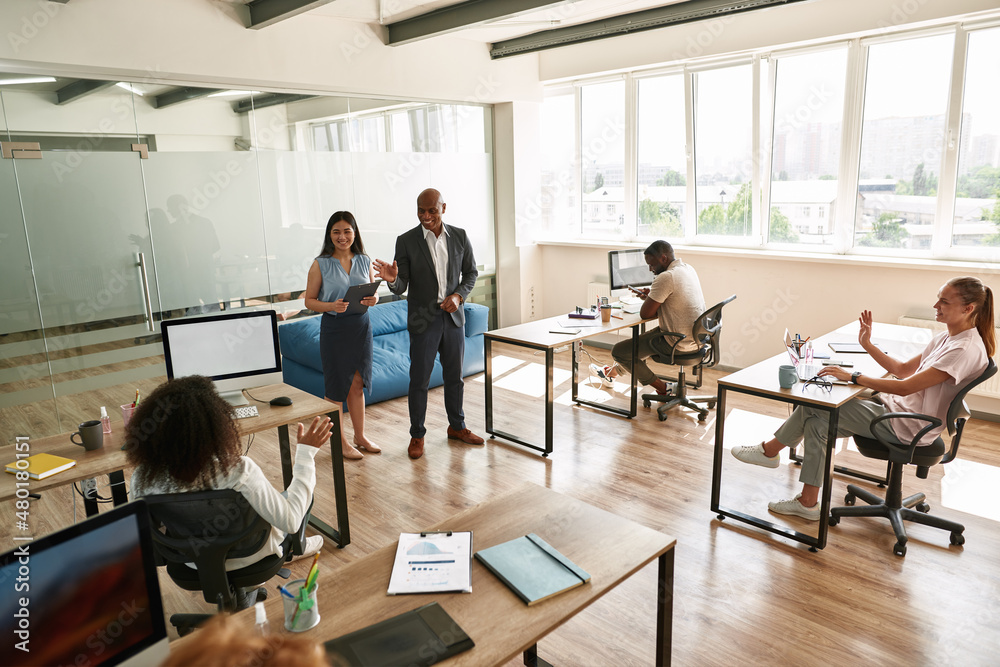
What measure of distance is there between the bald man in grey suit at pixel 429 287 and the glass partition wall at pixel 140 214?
5.75ft

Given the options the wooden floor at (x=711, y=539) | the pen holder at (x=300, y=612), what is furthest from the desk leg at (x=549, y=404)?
the pen holder at (x=300, y=612)

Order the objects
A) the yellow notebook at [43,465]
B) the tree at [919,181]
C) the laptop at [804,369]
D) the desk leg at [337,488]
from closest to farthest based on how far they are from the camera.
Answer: the yellow notebook at [43,465], the desk leg at [337,488], the laptop at [804,369], the tree at [919,181]

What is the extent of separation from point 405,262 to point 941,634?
11.3ft

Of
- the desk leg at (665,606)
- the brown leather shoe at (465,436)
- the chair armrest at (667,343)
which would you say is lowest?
the brown leather shoe at (465,436)

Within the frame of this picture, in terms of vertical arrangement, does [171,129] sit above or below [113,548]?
above

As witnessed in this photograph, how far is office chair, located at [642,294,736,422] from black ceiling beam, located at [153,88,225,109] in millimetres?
3985

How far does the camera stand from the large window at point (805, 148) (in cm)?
498

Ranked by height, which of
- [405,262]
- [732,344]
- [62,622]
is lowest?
[732,344]

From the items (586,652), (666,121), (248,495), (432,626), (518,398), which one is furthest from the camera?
(666,121)

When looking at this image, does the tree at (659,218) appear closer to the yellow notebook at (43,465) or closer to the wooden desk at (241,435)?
the wooden desk at (241,435)

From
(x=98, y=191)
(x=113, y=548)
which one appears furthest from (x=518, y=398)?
(x=113, y=548)

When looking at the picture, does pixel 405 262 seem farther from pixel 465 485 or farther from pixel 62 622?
pixel 62 622

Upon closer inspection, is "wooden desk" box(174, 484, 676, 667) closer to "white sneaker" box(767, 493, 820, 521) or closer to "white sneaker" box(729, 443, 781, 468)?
"white sneaker" box(767, 493, 820, 521)

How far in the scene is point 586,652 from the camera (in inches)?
102
